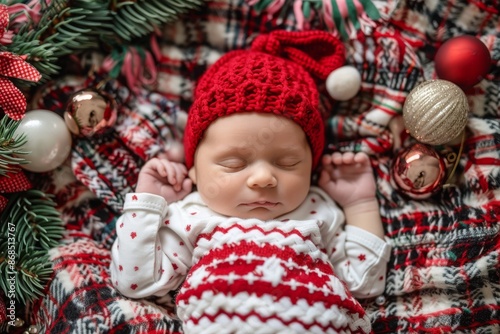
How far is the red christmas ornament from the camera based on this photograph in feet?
3.68

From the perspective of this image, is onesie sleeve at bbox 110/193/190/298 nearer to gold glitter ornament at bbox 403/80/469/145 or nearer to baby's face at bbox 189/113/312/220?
baby's face at bbox 189/113/312/220

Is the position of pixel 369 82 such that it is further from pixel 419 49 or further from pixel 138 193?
pixel 138 193

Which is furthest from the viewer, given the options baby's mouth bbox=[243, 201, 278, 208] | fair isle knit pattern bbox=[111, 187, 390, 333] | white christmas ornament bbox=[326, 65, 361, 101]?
white christmas ornament bbox=[326, 65, 361, 101]

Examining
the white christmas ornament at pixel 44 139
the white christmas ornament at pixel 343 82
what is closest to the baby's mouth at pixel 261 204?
the white christmas ornament at pixel 343 82

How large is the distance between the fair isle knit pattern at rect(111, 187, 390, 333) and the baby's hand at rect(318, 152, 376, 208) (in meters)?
0.03

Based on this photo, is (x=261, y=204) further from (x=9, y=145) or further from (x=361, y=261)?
(x=9, y=145)

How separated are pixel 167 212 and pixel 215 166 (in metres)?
0.17

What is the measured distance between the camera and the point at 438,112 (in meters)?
1.10

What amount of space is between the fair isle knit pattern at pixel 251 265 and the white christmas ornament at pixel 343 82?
238 mm

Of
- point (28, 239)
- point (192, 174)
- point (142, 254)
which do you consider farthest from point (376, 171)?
point (28, 239)

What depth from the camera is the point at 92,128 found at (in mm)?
1172

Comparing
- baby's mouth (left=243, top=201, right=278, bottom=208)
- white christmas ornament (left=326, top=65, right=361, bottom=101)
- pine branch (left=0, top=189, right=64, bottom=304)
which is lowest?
pine branch (left=0, top=189, right=64, bottom=304)

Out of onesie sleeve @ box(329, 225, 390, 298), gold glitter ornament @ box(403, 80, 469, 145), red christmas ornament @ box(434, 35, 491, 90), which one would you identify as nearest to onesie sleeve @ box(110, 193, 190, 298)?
onesie sleeve @ box(329, 225, 390, 298)

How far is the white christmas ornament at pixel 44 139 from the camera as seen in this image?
1096 millimetres
